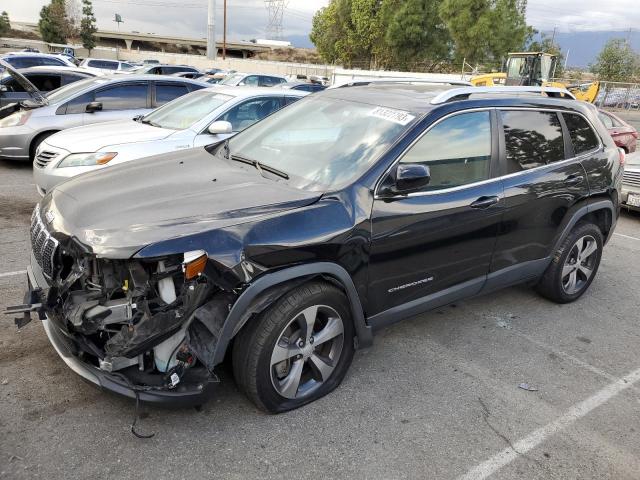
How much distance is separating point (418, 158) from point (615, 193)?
2.58 meters

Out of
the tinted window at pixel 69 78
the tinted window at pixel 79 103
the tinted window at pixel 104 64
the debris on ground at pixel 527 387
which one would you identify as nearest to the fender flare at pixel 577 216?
the debris on ground at pixel 527 387

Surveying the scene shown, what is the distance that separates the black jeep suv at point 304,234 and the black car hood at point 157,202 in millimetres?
12

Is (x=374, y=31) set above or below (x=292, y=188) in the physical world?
above

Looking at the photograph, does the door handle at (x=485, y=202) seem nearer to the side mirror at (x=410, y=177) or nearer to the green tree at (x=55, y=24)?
the side mirror at (x=410, y=177)

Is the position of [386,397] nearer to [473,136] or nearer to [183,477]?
[183,477]

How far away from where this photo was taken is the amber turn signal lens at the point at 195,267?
2.49 metres

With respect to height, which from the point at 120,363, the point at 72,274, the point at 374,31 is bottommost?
the point at 120,363

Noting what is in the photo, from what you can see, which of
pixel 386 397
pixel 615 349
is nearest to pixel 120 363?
pixel 386 397

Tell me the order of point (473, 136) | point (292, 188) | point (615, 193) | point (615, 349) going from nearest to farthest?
1. point (292, 188)
2. point (473, 136)
3. point (615, 349)
4. point (615, 193)

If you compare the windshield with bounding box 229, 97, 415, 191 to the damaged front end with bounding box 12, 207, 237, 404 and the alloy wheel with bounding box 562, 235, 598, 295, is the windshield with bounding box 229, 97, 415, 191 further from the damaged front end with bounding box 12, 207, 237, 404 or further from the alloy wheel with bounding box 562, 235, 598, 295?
the alloy wheel with bounding box 562, 235, 598, 295

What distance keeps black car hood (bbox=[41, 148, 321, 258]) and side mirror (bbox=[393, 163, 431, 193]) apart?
0.51 m

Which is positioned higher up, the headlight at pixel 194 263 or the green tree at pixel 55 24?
the green tree at pixel 55 24

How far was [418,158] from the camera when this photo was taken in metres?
3.35

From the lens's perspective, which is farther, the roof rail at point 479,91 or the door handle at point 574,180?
the door handle at point 574,180
